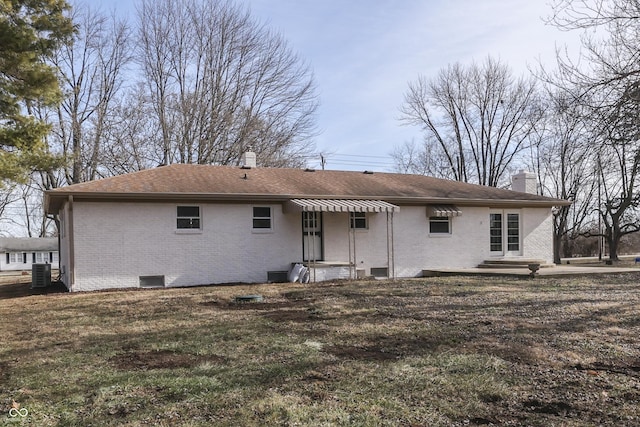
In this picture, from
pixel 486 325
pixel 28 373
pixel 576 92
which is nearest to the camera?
pixel 28 373

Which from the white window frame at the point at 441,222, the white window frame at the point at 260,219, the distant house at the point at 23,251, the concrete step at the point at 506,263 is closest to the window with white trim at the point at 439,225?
the white window frame at the point at 441,222

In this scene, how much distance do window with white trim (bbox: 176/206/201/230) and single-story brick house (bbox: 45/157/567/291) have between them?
1.2 inches

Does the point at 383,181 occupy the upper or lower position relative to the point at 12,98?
lower

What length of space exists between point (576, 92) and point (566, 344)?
430cm

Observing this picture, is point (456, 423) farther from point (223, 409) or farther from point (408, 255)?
point (408, 255)

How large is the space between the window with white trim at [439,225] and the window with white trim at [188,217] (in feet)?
27.3

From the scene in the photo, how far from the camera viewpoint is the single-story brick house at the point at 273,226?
14.6 m

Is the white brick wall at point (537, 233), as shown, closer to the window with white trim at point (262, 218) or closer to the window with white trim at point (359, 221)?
the window with white trim at point (359, 221)

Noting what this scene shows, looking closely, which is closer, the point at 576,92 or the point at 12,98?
the point at 576,92

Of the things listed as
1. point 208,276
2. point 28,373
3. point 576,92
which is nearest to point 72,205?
point 208,276

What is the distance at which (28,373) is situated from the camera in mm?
5617

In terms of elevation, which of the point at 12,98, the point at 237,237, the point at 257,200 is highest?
the point at 12,98

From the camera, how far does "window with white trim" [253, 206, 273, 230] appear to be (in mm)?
16344

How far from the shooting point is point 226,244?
624 inches
